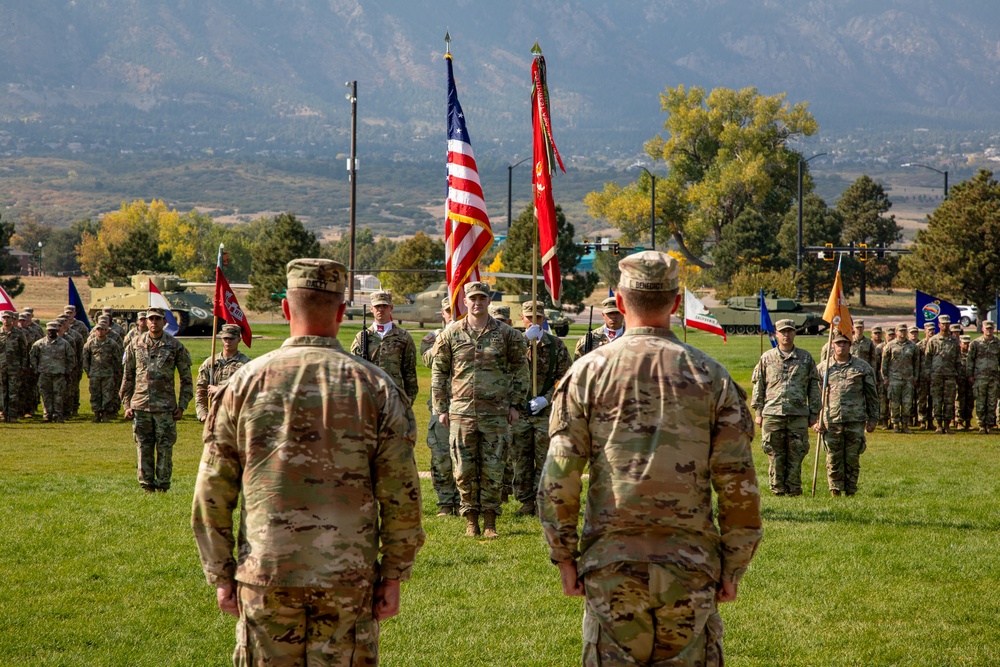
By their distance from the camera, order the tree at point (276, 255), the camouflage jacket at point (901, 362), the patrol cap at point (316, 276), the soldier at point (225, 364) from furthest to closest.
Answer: the tree at point (276, 255) < the camouflage jacket at point (901, 362) < the soldier at point (225, 364) < the patrol cap at point (316, 276)

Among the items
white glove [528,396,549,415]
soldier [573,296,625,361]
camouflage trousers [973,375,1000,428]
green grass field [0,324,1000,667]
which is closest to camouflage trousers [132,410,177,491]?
green grass field [0,324,1000,667]

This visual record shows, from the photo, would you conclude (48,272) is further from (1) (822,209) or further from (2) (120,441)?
(2) (120,441)

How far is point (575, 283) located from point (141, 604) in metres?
69.1

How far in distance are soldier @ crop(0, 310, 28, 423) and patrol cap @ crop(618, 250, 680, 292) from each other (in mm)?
20629

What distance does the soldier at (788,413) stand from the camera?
14.3m

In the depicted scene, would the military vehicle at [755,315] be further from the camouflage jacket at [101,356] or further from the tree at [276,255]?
the camouflage jacket at [101,356]

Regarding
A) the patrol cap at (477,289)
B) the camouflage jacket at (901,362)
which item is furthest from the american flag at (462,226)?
the camouflage jacket at (901,362)

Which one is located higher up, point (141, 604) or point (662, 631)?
point (662, 631)

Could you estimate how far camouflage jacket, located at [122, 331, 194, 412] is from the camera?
547 inches

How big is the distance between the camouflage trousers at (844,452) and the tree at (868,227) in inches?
2976

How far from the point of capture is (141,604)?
829cm

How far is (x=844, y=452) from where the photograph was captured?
14578 mm

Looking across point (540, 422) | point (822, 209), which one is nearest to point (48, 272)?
point (822, 209)

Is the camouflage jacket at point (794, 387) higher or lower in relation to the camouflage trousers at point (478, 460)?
higher
